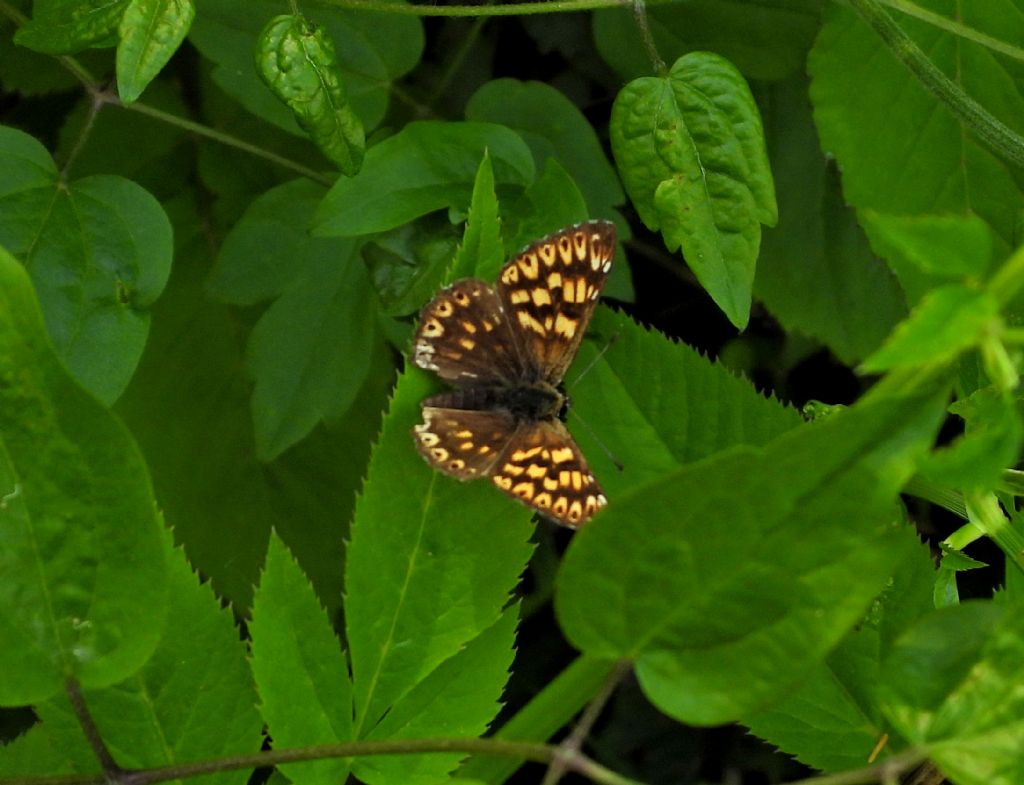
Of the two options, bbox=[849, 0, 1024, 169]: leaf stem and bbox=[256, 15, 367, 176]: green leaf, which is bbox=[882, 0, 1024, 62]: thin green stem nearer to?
bbox=[849, 0, 1024, 169]: leaf stem

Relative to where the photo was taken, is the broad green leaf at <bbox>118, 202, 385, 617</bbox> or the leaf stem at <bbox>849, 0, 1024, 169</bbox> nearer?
the leaf stem at <bbox>849, 0, 1024, 169</bbox>

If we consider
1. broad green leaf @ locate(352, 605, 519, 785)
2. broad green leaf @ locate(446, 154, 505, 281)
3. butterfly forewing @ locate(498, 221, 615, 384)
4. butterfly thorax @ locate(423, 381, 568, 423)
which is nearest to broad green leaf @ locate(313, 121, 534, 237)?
butterfly forewing @ locate(498, 221, 615, 384)

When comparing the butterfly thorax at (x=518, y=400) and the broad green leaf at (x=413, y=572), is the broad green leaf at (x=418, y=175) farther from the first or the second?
the broad green leaf at (x=413, y=572)

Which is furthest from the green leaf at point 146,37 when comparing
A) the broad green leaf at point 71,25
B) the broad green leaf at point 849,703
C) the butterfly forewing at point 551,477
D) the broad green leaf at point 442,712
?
the broad green leaf at point 849,703

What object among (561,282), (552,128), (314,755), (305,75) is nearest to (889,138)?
(552,128)

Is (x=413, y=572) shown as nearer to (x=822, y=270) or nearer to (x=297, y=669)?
(x=297, y=669)

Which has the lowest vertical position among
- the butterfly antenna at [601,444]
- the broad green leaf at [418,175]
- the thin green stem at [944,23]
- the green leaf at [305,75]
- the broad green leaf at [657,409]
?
the butterfly antenna at [601,444]

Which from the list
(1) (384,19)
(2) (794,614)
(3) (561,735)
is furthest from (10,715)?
(2) (794,614)
